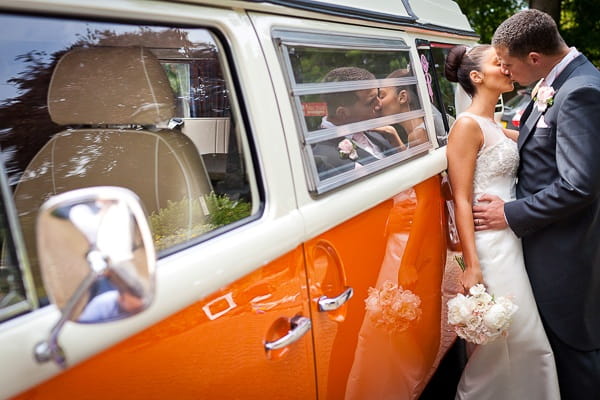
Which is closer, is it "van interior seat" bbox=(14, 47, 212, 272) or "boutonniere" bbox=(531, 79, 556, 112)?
"van interior seat" bbox=(14, 47, 212, 272)

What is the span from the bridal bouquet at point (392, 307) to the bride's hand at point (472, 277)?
15.6 inches

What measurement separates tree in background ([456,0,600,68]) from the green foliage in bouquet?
16249mm

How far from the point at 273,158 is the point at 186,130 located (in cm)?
73

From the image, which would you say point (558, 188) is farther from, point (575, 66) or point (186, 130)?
point (186, 130)

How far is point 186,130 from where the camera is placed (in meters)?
2.17

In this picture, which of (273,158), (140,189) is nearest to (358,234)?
(273,158)

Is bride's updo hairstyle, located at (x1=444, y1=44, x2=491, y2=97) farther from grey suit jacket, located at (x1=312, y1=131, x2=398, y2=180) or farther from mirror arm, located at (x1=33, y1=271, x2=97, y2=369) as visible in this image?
mirror arm, located at (x1=33, y1=271, x2=97, y2=369)

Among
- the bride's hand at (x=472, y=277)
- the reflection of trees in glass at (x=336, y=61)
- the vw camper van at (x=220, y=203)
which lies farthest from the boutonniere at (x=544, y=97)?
the bride's hand at (x=472, y=277)

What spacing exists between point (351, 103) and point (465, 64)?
1055 millimetres

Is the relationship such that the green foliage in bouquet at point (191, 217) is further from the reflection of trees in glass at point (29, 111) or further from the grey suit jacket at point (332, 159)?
the reflection of trees in glass at point (29, 111)

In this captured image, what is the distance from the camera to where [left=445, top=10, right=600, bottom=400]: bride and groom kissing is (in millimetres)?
2426

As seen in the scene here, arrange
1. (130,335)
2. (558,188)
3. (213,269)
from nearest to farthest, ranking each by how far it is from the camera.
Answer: (130,335), (213,269), (558,188)

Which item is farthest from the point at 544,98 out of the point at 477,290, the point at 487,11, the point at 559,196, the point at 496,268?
the point at 487,11

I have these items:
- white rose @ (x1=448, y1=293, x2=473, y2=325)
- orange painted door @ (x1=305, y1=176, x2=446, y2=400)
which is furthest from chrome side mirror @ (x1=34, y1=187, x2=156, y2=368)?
white rose @ (x1=448, y1=293, x2=473, y2=325)
